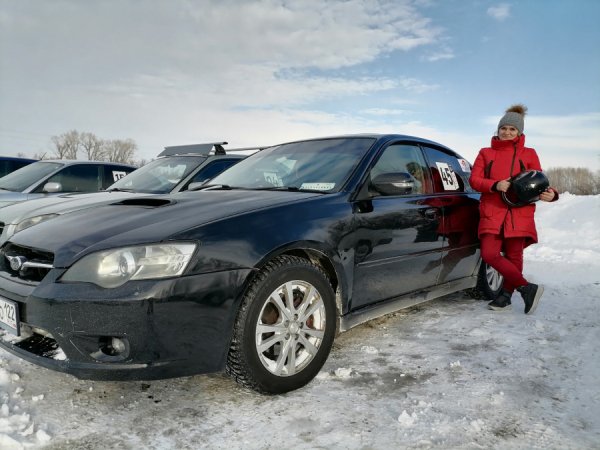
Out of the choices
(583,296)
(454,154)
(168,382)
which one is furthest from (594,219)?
(168,382)

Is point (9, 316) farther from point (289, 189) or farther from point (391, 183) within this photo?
point (391, 183)

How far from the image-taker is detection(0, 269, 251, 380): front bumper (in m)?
1.98

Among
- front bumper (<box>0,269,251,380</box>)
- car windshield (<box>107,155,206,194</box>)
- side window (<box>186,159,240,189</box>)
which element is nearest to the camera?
front bumper (<box>0,269,251,380</box>)

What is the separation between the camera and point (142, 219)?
2395 mm

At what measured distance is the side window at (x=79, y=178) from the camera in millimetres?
6770

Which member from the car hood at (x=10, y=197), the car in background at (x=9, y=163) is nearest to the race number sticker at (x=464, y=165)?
the car hood at (x=10, y=197)

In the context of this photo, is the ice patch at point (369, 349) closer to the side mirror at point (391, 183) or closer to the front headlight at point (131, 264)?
the side mirror at point (391, 183)

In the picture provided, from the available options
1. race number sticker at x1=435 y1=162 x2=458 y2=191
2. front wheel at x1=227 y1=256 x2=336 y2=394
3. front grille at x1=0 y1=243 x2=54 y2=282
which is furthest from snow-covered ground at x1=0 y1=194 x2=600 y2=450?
race number sticker at x1=435 y1=162 x2=458 y2=191

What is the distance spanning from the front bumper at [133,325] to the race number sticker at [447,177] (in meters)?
→ 2.47

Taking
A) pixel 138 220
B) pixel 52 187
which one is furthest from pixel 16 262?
pixel 52 187

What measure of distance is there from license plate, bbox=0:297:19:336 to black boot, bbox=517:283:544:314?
3812 mm

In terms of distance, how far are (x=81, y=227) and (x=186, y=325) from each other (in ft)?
2.93

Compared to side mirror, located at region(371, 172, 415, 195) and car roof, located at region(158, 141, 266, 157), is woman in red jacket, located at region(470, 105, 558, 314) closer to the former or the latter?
side mirror, located at region(371, 172, 415, 195)

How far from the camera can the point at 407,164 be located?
3.59m
